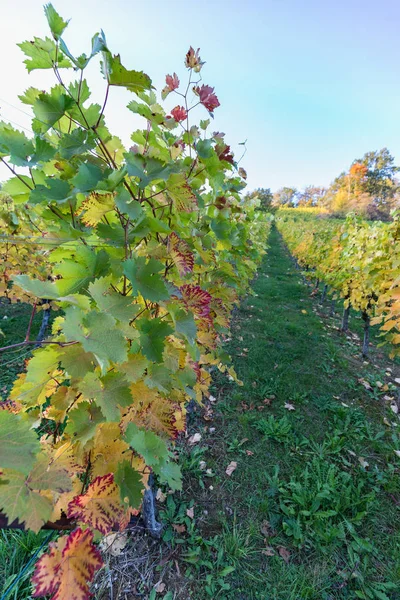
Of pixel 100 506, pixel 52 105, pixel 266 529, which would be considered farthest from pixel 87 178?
pixel 266 529

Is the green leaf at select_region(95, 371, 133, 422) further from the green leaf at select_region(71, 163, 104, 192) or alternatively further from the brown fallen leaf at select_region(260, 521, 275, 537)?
the brown fallen leaf at select_region(260, 521, 275, 537)

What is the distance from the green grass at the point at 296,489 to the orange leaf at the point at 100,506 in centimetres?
152

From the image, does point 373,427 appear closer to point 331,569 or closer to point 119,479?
point 331,569

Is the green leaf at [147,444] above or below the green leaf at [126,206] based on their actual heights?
below

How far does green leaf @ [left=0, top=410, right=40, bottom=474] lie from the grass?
179 cm

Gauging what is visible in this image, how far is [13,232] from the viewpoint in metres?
4.28

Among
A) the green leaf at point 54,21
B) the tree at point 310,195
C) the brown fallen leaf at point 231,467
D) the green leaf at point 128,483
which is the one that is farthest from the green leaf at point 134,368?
the tree at point 310,195

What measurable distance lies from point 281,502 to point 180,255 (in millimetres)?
2393

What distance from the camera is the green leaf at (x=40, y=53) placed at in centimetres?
73

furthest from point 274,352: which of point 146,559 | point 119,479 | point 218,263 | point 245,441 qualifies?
point 119,479

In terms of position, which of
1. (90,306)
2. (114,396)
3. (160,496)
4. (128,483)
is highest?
(90,306)

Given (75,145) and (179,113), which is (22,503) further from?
(179,113)

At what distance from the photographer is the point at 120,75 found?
725 millimetres

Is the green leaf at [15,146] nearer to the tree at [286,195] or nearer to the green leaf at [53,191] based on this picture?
the green leaf at [53,191]
